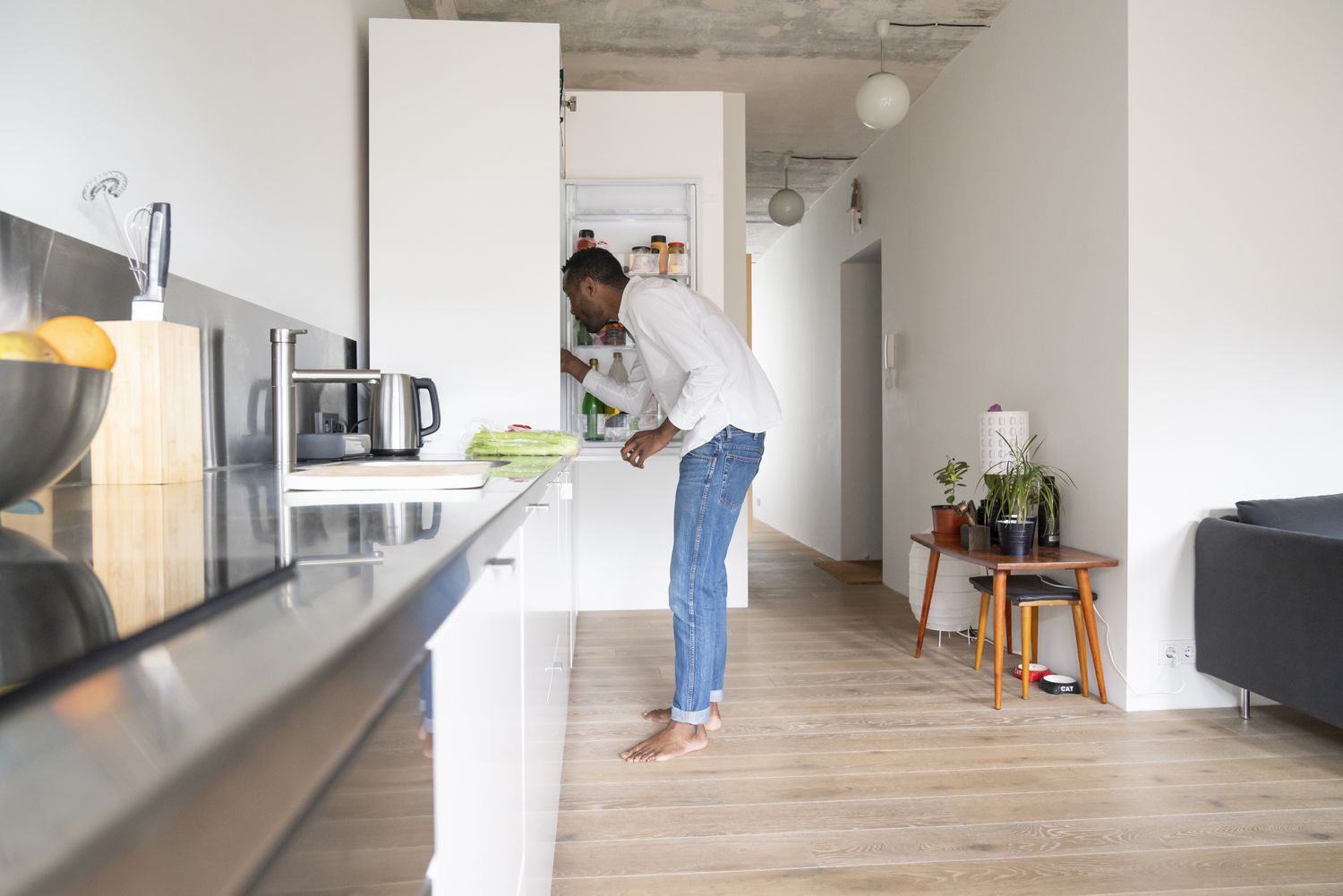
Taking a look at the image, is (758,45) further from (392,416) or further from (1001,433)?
(392,416)

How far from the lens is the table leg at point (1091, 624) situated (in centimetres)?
276

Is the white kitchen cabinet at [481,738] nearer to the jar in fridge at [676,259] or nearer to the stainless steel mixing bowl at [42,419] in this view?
the stainless steel mixing bowl at [42,419]

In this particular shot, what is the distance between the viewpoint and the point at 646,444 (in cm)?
273

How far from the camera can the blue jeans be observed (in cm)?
250

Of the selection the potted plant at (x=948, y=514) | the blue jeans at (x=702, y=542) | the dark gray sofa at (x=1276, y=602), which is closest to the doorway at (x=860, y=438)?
the potted plant at (x=948, y=514)

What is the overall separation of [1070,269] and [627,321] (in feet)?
5.24

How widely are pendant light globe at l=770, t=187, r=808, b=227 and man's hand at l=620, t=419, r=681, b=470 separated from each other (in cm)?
316

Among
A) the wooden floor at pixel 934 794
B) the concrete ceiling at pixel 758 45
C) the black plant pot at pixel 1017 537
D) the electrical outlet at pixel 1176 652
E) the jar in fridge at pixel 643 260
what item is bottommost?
the wooden floor at pixel 934 794

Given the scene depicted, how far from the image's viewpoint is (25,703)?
240mm

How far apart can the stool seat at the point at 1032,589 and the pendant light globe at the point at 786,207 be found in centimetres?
306

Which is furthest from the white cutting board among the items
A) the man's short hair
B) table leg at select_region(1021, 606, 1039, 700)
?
table leg at select_region(1021, 606, 1039, 700)

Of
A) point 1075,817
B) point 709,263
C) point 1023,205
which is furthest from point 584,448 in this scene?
point 1075,817

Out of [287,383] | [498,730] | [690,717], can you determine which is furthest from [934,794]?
[287,383]

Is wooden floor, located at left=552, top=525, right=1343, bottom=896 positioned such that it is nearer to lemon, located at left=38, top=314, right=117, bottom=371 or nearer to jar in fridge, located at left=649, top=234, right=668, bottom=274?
lemon, located at left=38, top=314, right=117, bottom=371
